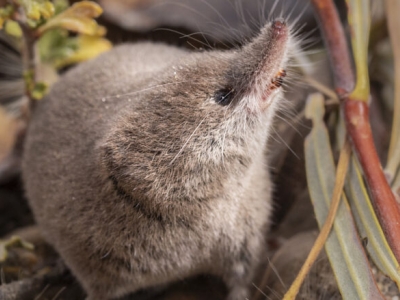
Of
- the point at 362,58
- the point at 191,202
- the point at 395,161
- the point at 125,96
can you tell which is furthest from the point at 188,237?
the point at 362,58

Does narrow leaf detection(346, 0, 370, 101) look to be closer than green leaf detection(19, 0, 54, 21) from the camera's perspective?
No

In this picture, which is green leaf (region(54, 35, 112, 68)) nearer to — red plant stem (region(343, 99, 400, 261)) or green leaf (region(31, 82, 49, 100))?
green leaf (region(31, 82, 49, 100))

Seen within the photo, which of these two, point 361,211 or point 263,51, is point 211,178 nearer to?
point 263,51

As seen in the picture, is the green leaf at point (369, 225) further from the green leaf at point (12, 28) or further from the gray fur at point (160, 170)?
the green leaf at point (12, 28)

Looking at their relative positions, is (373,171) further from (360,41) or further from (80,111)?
(80,111)

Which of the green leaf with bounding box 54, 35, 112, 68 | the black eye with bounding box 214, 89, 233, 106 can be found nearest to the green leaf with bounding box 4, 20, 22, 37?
the green leaf with bounding box 54, 35, 112, 68

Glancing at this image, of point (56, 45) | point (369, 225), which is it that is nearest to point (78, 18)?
point (56, 45)
